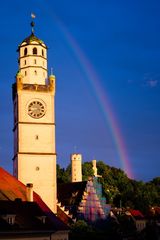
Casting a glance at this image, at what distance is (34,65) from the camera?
77.4m

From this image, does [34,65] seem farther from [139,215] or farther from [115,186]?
[115,186]

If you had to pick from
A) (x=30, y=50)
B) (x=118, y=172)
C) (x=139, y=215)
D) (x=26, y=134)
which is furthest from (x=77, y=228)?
(x=118, y=172)

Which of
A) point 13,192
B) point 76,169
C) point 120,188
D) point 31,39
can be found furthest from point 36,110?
point 120,188

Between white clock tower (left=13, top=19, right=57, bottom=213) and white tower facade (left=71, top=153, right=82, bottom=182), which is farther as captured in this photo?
white tower facade (left=71, top=153, right=82, bottom=182)

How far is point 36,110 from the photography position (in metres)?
74.4

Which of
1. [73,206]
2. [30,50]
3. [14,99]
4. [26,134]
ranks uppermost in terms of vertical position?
[30,50]

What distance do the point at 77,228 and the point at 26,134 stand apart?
591 inches

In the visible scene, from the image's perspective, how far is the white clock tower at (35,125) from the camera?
72.5m

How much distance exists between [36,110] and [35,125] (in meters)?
2.10

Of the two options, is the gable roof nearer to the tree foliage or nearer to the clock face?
the clock face

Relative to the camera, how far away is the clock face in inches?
2928

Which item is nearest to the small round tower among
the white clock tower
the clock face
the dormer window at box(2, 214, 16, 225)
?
the white clock tower

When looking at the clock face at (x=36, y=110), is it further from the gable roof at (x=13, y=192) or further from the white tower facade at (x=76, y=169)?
the white tower facade at (x=76, y=169)

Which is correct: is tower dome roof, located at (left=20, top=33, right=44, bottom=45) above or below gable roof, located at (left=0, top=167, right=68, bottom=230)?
above
